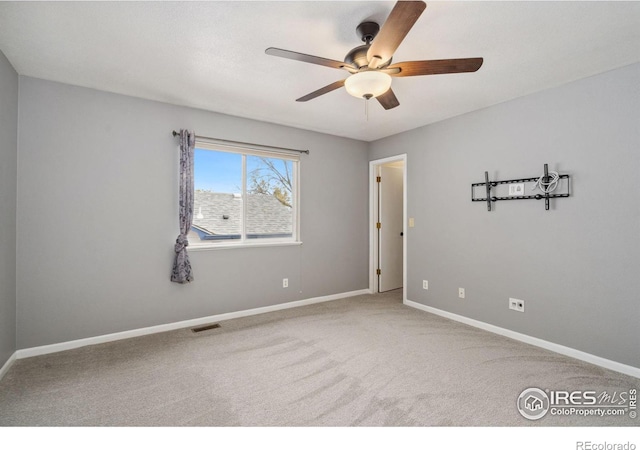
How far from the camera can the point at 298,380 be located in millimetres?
2322

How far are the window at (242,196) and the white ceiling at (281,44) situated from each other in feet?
2.56

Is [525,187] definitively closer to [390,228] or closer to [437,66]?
[437,66]

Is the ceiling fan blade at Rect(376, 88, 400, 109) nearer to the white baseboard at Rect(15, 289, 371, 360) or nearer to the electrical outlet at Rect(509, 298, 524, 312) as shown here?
the electrical outlet at Rect(509, 298, 524, 312)

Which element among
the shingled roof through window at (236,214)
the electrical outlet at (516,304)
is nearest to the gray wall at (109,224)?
the shingled roof through window at (236,214)

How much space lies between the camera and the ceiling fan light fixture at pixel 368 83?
1936 millimetres

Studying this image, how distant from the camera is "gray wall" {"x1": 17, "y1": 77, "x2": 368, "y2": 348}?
272cm

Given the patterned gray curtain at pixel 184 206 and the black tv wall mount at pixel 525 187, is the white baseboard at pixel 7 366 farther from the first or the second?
the black tv wall mount at pixel 525 187

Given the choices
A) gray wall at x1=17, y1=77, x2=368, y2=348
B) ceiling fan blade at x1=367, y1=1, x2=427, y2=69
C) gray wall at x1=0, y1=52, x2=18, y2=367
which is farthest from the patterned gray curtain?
ceiling fan blade at x1=367, y1=1, x2=427, y2=69

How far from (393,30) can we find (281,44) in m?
0.97
